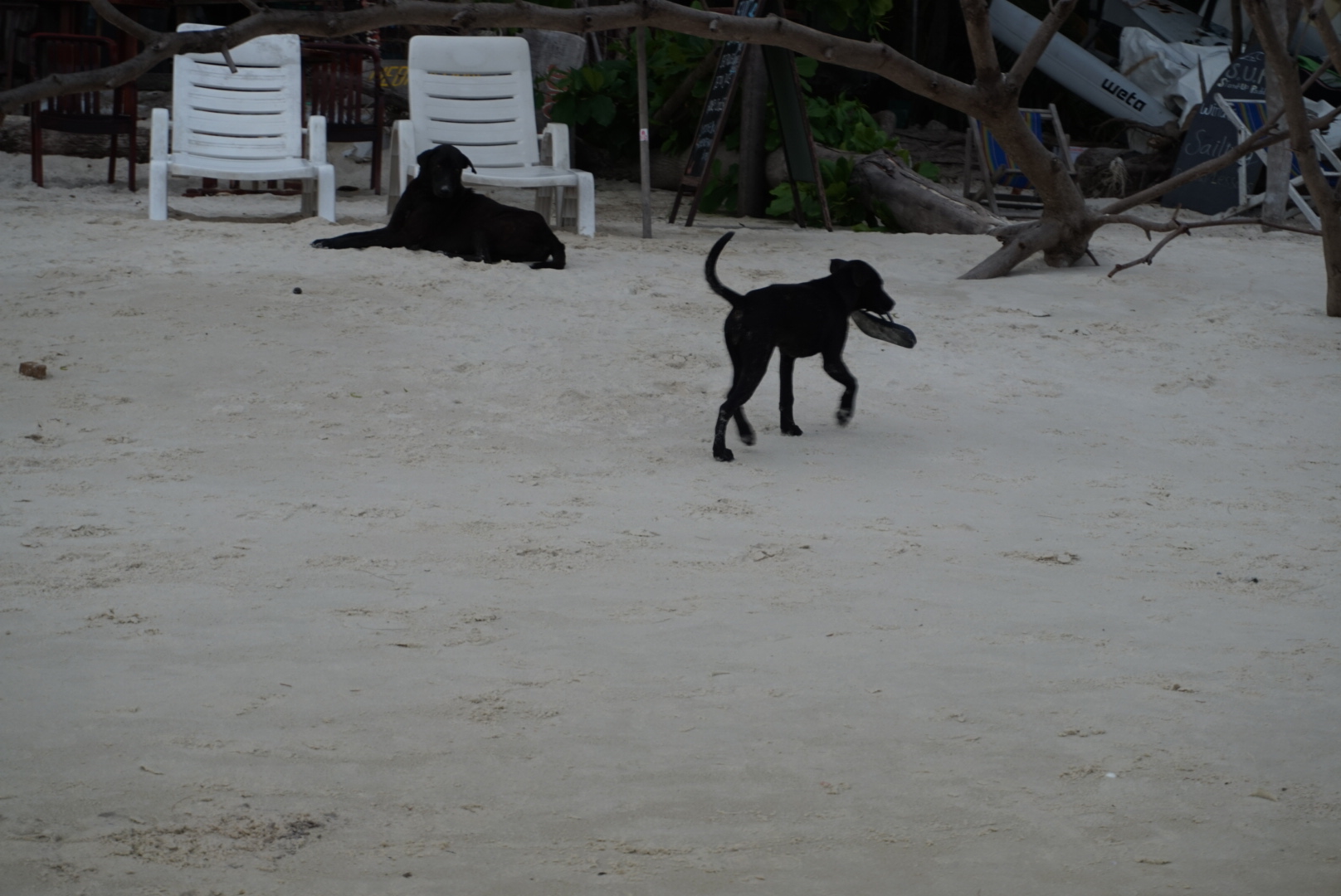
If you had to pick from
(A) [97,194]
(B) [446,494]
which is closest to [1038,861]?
(B) [446,494]

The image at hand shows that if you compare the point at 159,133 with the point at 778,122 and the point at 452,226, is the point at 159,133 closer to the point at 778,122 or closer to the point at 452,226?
the point at 452,226

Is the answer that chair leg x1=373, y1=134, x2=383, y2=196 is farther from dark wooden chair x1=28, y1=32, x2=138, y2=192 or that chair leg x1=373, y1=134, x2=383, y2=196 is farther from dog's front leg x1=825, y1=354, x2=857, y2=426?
dog's front leg x1=825, y1=354, x2=857, y2=426

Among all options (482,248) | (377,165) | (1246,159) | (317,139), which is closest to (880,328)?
(482,248)

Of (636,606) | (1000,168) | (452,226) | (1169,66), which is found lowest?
(636,606)

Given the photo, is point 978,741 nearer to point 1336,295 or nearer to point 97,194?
point 1336,295

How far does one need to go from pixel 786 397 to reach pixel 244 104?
632cm

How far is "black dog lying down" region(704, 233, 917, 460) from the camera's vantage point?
4.65 meters

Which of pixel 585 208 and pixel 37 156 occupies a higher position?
pixel 37 156

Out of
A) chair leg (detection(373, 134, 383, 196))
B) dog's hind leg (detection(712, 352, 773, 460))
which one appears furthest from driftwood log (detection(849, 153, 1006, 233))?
dog's hind leg (detection(712, 352, 773, 460))

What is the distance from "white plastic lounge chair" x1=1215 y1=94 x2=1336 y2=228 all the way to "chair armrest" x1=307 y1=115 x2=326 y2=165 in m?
7.12

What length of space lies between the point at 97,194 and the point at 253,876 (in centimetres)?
889

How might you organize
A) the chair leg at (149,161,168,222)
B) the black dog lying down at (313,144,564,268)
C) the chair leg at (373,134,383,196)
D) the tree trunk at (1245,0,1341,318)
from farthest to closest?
the chair leg at (373,134,383,196)
the chair leg at (149,161,168,222)
the black dog lying down at (313,144,564,268)
the tree trunk at (1245,0,1341,318)

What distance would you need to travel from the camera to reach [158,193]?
8.49m

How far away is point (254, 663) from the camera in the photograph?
8.95ft
